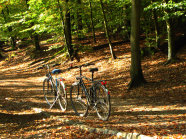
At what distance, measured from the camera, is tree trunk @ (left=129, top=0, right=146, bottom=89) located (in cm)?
765

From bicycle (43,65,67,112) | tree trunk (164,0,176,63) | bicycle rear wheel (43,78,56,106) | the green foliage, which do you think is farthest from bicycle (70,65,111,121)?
tree trunk (164,0,176,63)

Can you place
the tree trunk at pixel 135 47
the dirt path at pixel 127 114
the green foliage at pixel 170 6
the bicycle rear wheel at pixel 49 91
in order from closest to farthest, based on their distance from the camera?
the dirt path at pixel 127 114
the bicycle rear wheel at pixel 49 91
the tree trunk at pixel 135 47
the green foliage at pixel 170 6

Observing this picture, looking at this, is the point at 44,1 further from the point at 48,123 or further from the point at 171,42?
the point at 48,123

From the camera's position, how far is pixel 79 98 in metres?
5.55

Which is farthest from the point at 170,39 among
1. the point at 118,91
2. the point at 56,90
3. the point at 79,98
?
the point at 56,90

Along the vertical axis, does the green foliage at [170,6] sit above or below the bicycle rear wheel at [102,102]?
above

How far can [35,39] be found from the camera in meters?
22.5

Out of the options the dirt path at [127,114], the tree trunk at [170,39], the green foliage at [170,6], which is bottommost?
the dirt path at [127,114]

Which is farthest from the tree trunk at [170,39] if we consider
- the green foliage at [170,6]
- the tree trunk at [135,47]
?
the tree trunk at [135,47]

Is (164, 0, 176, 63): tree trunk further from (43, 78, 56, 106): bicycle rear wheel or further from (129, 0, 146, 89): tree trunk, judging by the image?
(43, 78, 56, 106): bicycle rear wheel

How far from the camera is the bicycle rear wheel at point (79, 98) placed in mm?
5380

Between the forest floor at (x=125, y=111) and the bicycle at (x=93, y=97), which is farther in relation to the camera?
the bicycle at (x=93, y=97)

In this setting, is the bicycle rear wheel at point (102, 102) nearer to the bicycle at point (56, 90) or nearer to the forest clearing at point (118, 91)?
the forest clearing at point (118, 91)

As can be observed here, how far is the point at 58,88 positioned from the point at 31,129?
74.2 inches
